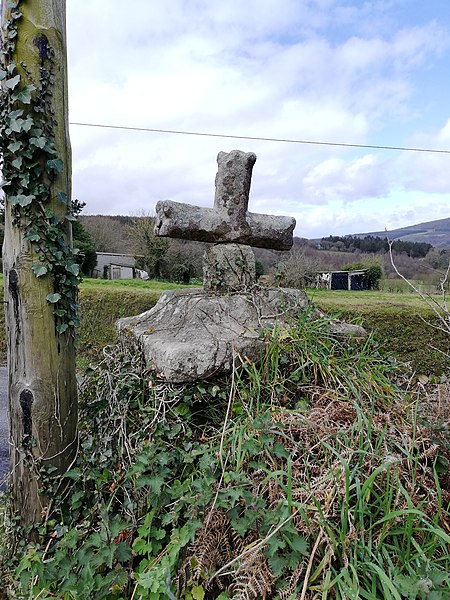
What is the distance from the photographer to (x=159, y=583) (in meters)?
1.41

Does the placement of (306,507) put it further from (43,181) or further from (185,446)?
(43,181)

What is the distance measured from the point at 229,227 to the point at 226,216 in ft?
0.24

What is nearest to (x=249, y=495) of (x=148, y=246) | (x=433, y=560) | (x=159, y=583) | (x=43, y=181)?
(x=159, y=583)

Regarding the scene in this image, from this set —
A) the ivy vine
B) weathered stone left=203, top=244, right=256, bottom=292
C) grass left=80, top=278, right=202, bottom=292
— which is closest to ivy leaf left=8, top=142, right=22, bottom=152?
the ivy vine

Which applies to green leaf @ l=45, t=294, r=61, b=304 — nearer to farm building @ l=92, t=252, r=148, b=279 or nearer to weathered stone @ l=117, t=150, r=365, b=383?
weathered stone @ l=117, t=150, r=365, b=383

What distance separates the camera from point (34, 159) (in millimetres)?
1964

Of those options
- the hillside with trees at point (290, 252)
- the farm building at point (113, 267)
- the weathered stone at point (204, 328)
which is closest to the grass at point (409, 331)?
the hillside with trees at point (290, 252)

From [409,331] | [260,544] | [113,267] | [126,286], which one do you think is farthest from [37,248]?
[113,267]

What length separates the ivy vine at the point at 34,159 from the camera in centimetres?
191

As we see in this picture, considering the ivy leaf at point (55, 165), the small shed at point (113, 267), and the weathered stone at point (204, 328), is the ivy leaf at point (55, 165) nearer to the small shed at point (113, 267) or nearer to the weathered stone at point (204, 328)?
the weathered stone at point (204, 328)

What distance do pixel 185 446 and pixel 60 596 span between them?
69 centimetres

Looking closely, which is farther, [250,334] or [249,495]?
[250,334]

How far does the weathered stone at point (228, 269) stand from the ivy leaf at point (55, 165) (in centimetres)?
107

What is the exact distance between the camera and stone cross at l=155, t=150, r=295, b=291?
269 centimetres
